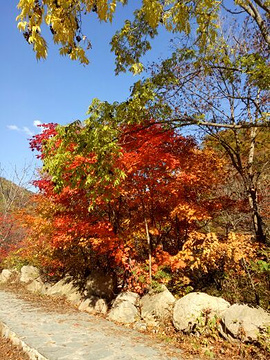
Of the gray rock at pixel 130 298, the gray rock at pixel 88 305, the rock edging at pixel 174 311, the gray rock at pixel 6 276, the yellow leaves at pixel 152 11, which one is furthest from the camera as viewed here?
the gray rock at pixel 6 276

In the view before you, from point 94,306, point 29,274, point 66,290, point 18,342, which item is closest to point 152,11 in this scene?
point 18,342

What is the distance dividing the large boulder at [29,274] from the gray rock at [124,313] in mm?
7825

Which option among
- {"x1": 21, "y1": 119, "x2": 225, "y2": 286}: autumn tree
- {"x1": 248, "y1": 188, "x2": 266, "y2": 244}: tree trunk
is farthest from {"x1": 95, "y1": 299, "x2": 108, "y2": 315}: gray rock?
{"x1": 248, "y1": 188, "x2": 266, "y2": 244}: tree trunk

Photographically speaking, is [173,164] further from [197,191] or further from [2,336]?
[2,336]

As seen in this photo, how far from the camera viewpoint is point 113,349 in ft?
17.4

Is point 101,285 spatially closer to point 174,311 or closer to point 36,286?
point 174,311

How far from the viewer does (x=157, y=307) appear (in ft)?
23.3

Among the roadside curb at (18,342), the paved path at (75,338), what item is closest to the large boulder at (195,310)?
the paved path at (75,338)

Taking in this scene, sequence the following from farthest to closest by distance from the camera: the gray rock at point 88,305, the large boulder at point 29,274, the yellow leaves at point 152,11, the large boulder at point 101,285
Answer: the large boulder at point 29,274 → the large boulder at point 101,285 → the gray rock at point 88,305 → the yellow leaves at point 152,11

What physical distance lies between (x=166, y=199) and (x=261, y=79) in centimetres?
496

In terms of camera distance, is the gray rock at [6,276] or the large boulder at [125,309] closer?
the large boulder at [125,309]

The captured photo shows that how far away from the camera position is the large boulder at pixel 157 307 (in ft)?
22.5

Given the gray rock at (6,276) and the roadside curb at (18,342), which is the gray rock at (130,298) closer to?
the roadside curb at (18,342)

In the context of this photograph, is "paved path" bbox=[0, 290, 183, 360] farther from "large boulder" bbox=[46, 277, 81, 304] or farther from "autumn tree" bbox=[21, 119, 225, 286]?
"autumn tree" bbox=[21, 119, 225, 286]
